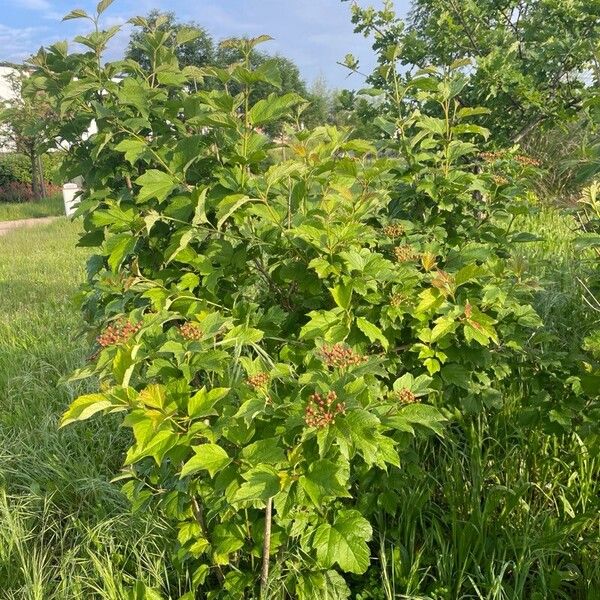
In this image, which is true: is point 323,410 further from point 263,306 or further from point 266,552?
point 263,306

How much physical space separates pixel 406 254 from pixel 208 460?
29.4 inches

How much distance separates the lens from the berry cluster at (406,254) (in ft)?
5.07

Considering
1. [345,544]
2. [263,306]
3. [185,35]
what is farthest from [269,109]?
[345,544]

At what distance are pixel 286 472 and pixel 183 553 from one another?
51cm

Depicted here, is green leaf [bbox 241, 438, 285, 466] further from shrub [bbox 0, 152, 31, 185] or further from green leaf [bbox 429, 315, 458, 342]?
shrub [bbox 0, 152, 31, 185]

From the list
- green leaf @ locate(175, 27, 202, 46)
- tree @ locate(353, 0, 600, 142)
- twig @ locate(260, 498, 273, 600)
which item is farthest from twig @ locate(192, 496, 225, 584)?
tree @ locate(353, 0, 600, 142)

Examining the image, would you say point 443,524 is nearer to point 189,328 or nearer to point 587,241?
point 587,241

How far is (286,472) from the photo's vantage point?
3.83 feet

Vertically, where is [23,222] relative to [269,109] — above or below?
above

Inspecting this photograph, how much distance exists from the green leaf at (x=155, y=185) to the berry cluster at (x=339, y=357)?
58cm

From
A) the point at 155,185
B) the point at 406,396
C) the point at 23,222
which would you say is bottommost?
the point at 406,396

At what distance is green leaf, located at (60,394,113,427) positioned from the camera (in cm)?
104

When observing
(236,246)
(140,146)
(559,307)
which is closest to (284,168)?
(236,246)

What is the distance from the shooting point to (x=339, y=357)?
44.6 inches
